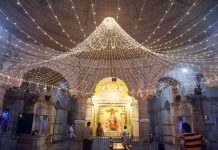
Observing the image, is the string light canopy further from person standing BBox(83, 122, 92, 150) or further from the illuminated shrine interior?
person standing BBox(83, 122, 92, 150)

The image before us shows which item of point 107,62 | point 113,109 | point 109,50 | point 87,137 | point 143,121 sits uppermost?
point 109,50

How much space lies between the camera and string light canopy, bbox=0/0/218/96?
341 inches

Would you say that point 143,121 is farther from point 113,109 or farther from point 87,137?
point 87,137

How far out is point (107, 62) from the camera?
1245cm

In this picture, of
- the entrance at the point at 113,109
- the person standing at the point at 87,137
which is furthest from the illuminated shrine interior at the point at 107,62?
the entrance at the point at 113,109

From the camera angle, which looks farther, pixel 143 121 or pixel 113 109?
pixel 113 109

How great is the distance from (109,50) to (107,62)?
143 cm

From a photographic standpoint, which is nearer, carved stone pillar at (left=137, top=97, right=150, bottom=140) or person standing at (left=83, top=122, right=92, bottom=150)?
person standing at (left=83, top=122, right=92, bottom=150)

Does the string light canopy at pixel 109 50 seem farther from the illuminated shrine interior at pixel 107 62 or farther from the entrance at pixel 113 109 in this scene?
the entrance at pixel 113 109

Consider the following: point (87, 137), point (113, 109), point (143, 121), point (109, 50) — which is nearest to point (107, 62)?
point (109, 50)

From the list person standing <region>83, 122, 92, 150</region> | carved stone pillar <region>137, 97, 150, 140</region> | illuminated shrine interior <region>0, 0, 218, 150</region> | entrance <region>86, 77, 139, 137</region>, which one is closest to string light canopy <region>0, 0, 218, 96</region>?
illuminated shrine interior <region>0, 0, 218, 150</region>

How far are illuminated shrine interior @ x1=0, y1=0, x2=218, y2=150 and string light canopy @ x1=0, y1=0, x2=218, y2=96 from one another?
0.05 meters

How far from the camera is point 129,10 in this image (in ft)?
29.2

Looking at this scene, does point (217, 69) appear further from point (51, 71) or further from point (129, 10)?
point (51, 71)
